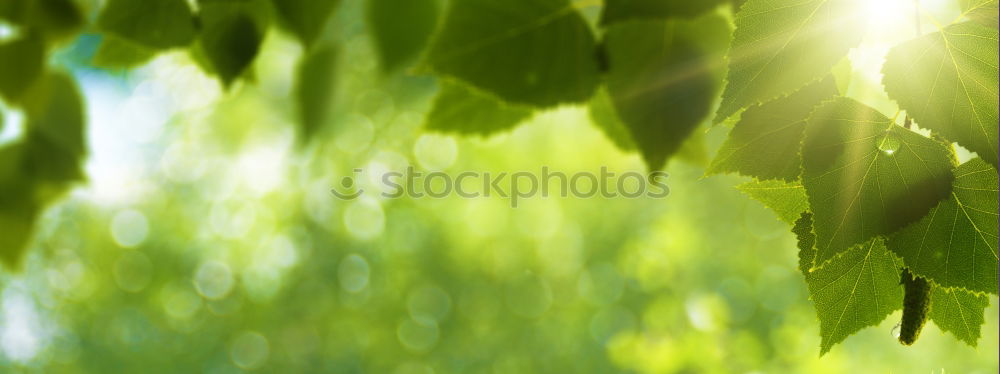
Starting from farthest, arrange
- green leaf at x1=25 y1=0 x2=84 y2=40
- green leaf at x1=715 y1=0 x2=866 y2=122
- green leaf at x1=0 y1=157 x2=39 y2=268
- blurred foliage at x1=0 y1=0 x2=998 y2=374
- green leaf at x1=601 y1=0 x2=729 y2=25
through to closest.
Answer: blurred foliage at x1=0 y1=0 x2=998 y2=374 < green leaf at x1=0 y1=157 x2=39 y2=268 < green leaf at x1=25 y1=0 x2=84 y2=40 < green leaf at x1=601 y1=0 x2=729 y2=25 < green leaf at x1=715 y1=0 x2=866 y2=122

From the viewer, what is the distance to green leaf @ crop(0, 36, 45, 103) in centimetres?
71

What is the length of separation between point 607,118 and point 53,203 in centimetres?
67

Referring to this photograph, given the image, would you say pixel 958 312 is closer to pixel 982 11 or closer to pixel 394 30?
pixel 982 11

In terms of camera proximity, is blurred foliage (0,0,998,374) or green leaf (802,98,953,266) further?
blurred foliage (0,0,998,374)

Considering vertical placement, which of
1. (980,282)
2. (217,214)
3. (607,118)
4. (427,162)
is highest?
(217,214)

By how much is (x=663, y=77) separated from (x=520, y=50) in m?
0.11

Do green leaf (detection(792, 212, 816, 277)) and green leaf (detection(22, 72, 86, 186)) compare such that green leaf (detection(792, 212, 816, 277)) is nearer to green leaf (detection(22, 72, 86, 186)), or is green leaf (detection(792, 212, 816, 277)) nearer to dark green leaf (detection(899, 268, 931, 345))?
dark green leaf (detection(899, 268, 931, 345))

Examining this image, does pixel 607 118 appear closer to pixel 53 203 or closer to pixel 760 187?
pixel 760 187

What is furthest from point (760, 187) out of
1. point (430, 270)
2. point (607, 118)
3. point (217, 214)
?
point (217, 214)

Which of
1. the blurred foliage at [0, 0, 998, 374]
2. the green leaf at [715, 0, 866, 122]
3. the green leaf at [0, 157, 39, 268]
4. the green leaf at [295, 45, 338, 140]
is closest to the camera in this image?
the green leaf at [715, 0, 866, 122]

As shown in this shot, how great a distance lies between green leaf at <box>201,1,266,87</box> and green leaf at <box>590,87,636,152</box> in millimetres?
278

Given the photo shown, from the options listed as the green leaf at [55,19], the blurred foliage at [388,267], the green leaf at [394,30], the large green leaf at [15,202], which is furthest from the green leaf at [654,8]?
the blurred foliage at [388,267]

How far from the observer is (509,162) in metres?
7.30

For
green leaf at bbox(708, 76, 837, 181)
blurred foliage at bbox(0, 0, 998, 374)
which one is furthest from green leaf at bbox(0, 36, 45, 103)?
blurred foliage at bbox(0, 0, 998, 374)
